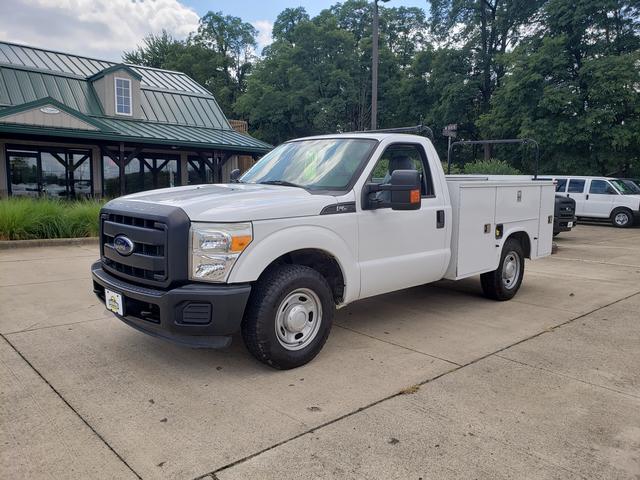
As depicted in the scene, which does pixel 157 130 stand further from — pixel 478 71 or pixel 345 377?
pixel 478 71

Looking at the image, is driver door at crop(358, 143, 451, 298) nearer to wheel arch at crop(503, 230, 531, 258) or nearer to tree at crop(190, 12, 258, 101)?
wheel arch at crop(503, 230, 531, 258)

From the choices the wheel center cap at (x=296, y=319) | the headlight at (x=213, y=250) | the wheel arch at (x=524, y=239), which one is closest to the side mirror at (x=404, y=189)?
the wheel center cap at (x=296, y=319)

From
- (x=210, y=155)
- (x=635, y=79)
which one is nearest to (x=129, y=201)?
(x=210, y=155)

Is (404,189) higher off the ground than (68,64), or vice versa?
(68,64)

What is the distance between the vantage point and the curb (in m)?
10.1

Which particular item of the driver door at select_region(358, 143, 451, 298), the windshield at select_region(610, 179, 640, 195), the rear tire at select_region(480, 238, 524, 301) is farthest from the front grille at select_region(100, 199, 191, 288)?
the windshield at select_region(610, 179, 640, 195)

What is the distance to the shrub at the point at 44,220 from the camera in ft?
34.6

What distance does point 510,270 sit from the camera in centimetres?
683

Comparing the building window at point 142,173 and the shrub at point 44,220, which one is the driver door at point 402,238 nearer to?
the shrub at point 44,220

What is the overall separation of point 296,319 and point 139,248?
1370 mm

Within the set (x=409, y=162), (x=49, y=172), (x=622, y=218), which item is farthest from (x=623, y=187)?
(x=49, y=172)

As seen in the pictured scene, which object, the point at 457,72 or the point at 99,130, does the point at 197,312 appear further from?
the point at 457,72

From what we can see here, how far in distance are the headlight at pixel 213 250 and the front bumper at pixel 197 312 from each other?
0.29 ft

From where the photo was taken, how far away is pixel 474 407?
3.62m
